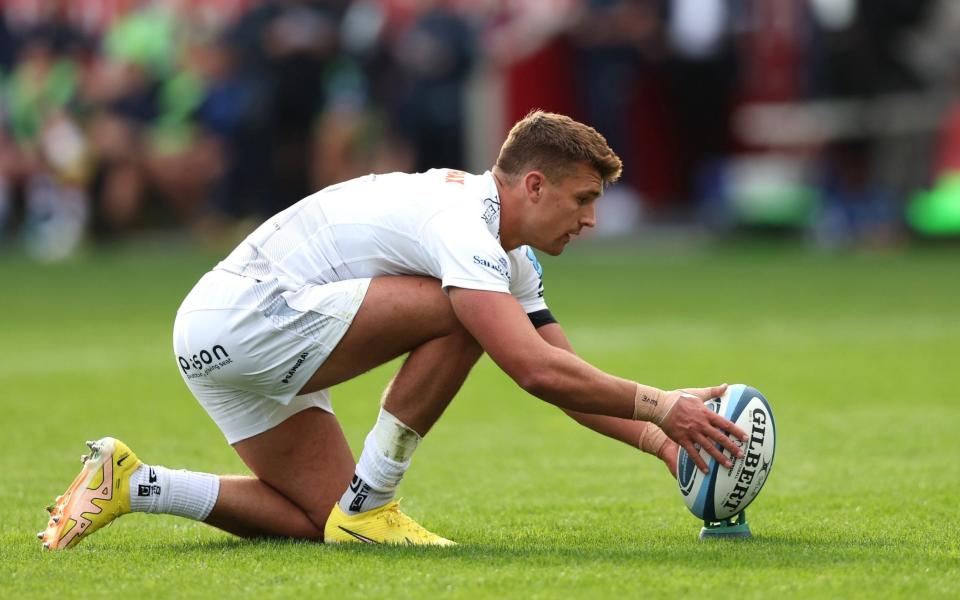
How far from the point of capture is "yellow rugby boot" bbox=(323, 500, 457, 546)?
5.39 metres

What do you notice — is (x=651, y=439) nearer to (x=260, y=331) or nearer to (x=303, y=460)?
(x=303, y=460)

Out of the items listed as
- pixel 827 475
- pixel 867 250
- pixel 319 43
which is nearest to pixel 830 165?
pixel 867 250

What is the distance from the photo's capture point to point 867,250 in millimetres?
19125

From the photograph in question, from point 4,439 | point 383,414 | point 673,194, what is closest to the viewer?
point 383,414

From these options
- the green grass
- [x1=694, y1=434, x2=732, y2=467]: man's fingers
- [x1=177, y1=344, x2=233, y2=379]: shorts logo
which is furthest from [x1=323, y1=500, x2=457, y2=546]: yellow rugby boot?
[x1=694, y1=434, x2=732, y2=467]: man's fingers

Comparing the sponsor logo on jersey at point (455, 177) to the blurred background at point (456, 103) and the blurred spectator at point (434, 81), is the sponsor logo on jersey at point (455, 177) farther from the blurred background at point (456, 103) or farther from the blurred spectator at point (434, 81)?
the blurred spectator at point (434, 81)

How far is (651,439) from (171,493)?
164 cm

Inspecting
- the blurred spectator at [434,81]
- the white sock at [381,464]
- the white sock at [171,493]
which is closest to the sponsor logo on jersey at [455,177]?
the white sock at [381,464]

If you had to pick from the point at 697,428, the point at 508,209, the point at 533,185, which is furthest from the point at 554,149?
the point at 697,428

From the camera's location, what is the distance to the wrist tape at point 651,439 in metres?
5.62

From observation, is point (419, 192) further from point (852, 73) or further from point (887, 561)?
Result: point (852, 73)

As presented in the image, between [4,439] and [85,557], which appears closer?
[85,557]

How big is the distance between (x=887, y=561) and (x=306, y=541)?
1.92 meters

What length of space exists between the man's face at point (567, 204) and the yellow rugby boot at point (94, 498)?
1.59 meters
